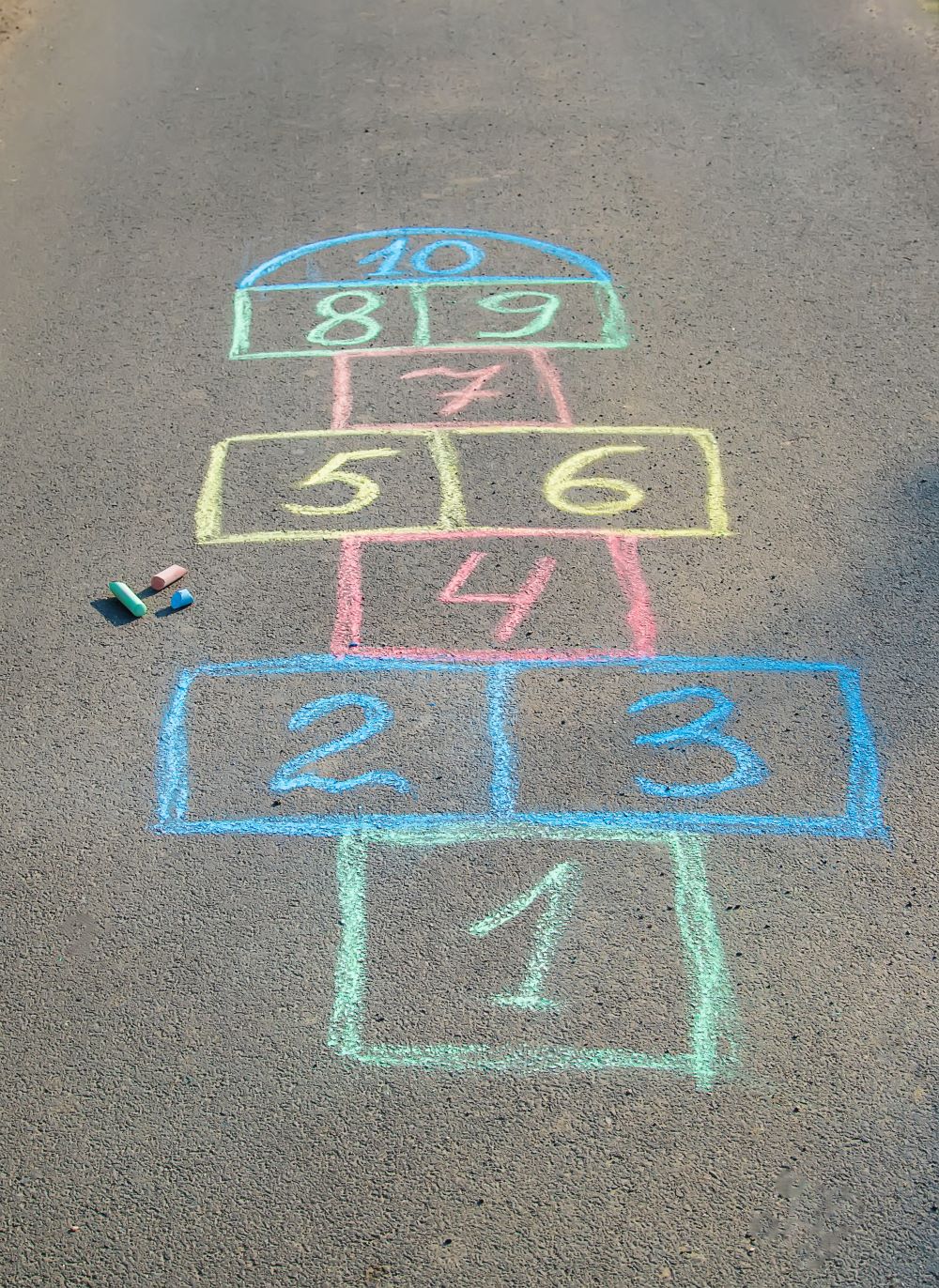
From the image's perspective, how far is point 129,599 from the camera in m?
4.92

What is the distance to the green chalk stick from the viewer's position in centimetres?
492

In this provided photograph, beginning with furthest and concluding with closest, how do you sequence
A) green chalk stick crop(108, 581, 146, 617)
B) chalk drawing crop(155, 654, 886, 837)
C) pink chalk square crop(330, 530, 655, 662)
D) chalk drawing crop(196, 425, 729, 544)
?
chalk drawing crop(196, 425, 729, 544), green chalk stick crop(108, 581, 146, 617), pink chalk square crop(330, 530, 655, 662), chalk drawing crop(155, 654, 886, 837)

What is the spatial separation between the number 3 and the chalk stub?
1.79m

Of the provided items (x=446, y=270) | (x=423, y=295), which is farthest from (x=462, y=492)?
(x=446, y=270)

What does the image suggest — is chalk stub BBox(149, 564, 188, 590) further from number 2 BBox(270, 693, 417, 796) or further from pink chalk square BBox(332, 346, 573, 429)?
pink chalk square BBox(332, 346, 573, 429)

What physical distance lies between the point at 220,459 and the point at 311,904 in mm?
2449

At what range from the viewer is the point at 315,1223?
3178 millimetres

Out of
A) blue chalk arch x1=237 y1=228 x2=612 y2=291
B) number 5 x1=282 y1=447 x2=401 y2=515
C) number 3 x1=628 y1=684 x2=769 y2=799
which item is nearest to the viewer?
number 3 x1=628 y1=684 x2=769 y2=799

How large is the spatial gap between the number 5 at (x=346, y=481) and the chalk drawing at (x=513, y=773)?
89 cm

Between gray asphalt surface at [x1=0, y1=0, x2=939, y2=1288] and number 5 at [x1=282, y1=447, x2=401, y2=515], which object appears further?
number 5 at [x1=282, y1=447, x2=401, y2=515]

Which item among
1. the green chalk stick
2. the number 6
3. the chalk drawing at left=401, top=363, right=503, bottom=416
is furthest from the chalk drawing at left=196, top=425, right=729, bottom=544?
the green chalk stick

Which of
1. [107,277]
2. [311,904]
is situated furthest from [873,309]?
[311,904]

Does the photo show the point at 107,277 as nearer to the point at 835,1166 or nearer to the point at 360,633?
the point at 360,633

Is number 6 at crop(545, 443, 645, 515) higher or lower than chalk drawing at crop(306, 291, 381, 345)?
lower
